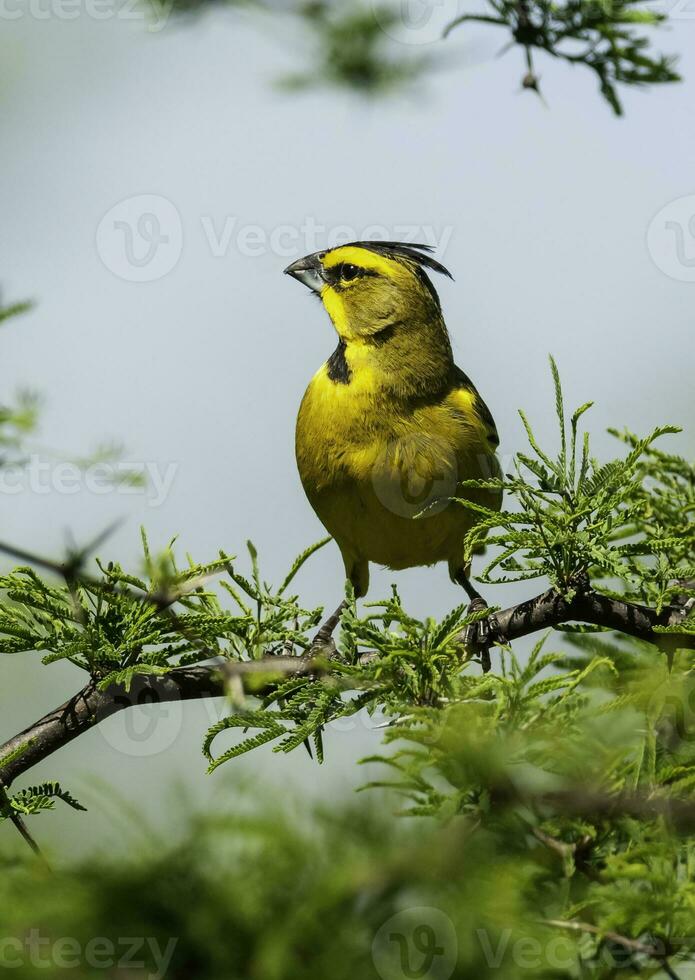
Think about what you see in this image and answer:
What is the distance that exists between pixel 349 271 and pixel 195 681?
293cm

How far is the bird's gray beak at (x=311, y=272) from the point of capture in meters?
5.55

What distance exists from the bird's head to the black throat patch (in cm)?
9

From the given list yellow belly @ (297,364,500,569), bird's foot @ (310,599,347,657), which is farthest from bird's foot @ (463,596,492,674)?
bird's foot @ (310,599,347,657)

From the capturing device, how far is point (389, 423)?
189 inches

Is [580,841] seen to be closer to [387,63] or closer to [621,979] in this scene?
[621,979]

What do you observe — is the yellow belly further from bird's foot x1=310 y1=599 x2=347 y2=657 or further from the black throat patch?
bird's foot x1=310 y1=599 x2=347 y2=657

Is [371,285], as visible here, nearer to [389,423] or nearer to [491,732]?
[389,423]

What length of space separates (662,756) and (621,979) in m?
0.70

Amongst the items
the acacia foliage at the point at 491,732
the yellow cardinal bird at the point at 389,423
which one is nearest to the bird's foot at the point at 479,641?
the acacia foliage at the point at 491,732

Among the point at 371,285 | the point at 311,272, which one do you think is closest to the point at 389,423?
the point at 371,285

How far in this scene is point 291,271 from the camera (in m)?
5.51

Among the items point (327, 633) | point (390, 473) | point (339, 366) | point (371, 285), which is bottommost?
point (327, 633)

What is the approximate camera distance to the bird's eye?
546 cm

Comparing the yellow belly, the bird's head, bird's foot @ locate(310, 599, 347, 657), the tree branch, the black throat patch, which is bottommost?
bird's foot @ locate(310, 599, 347, 657)
